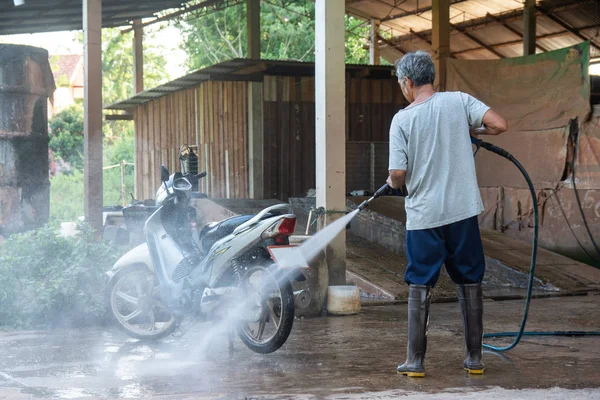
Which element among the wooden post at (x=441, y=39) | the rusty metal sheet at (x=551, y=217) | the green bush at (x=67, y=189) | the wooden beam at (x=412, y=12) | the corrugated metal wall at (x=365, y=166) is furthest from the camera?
the green bush at (x=67, y=189)

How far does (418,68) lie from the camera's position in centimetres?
505

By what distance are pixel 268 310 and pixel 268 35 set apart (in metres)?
30.4

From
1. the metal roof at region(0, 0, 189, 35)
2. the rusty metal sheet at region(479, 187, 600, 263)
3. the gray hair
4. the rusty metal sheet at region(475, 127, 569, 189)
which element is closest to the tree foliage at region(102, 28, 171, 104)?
the metal roof at region(0, 0, 189, 35)

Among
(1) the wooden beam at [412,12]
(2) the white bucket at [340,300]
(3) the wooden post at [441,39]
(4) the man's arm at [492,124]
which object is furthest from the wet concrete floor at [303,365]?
(1) the wooden beam at [412,12]

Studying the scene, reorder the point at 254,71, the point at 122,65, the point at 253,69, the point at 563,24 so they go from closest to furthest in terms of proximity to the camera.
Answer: the point at 253,69, the point at 254,71, the point at 563,24, the point at 122,65

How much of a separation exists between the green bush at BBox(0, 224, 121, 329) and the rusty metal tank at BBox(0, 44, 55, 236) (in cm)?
246

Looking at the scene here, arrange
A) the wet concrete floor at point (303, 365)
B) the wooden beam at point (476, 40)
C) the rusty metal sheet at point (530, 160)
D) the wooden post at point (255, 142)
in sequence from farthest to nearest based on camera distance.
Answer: the wooden beam at point (476, 40) → the wooden post at point (255, 142) → the rusty metal sheet at point (530, 160) → the wet concrete floor at point (303, 365)

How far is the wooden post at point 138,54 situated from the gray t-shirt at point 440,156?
17.0 metres

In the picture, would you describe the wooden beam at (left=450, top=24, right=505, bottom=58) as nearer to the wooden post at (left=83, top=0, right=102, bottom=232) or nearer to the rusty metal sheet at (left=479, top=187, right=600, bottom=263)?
the rusty metal sheet at (left=479, top=187, right=600, bottom=263)

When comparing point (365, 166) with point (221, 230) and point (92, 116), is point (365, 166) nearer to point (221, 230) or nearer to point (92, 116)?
point (92, 116)

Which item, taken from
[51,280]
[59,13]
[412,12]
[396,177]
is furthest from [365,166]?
[396,177]

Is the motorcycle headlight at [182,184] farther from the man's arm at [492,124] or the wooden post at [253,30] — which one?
the wooden post at [253,30]

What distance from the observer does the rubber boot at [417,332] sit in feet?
16.4

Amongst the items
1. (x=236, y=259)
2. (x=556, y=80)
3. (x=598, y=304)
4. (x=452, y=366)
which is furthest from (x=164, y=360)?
(x=556, y=80)
